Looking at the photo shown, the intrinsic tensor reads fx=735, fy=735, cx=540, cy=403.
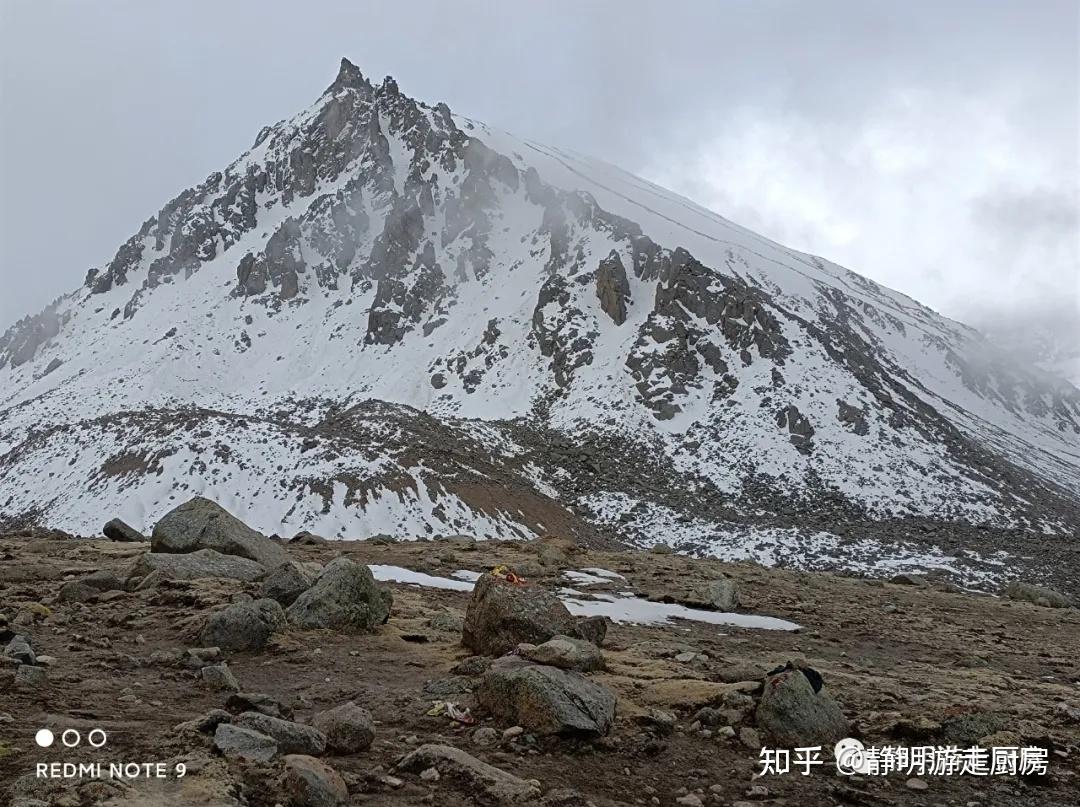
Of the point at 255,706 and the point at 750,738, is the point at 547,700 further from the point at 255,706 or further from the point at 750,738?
the point at 255,706

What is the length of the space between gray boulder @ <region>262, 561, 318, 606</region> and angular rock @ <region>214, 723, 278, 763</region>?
18.1 feet

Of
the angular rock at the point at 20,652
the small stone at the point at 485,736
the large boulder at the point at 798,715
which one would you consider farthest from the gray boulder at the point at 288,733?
the large boulder at the point at 798,715

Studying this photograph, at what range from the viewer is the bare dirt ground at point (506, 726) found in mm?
5387

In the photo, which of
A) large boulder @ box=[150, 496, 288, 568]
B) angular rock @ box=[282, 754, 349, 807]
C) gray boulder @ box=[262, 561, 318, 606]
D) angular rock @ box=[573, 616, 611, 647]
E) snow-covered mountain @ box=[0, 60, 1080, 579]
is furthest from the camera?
snow-covered mountain @ box=[0, 60, 1080, 579]

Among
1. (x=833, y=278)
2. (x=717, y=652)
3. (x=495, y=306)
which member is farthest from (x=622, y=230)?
(x=717, y=652)

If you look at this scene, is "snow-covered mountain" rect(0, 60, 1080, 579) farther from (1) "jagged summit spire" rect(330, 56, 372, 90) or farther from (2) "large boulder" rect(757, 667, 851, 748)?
(2) "large boulder" rect(757, 667, 851, 748)

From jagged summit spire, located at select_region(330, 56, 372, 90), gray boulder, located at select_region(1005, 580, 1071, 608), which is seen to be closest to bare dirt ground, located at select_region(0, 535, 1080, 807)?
gray boulder, located at select_region(1005, 580, 1071, 608)

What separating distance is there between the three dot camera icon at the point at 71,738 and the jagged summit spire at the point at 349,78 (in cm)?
16691

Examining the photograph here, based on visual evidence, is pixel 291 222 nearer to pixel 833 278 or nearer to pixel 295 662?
pixel 833 278

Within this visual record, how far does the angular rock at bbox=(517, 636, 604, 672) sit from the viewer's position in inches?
313

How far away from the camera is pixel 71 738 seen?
5562 millimetres

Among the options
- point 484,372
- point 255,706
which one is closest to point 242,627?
point 255,706

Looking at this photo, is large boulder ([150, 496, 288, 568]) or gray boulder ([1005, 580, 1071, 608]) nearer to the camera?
large boulder ([150, 496, 288, 568])

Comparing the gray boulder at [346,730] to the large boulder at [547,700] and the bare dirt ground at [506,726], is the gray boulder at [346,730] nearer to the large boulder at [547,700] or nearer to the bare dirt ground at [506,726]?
the bare dirt ground at [506,726]
